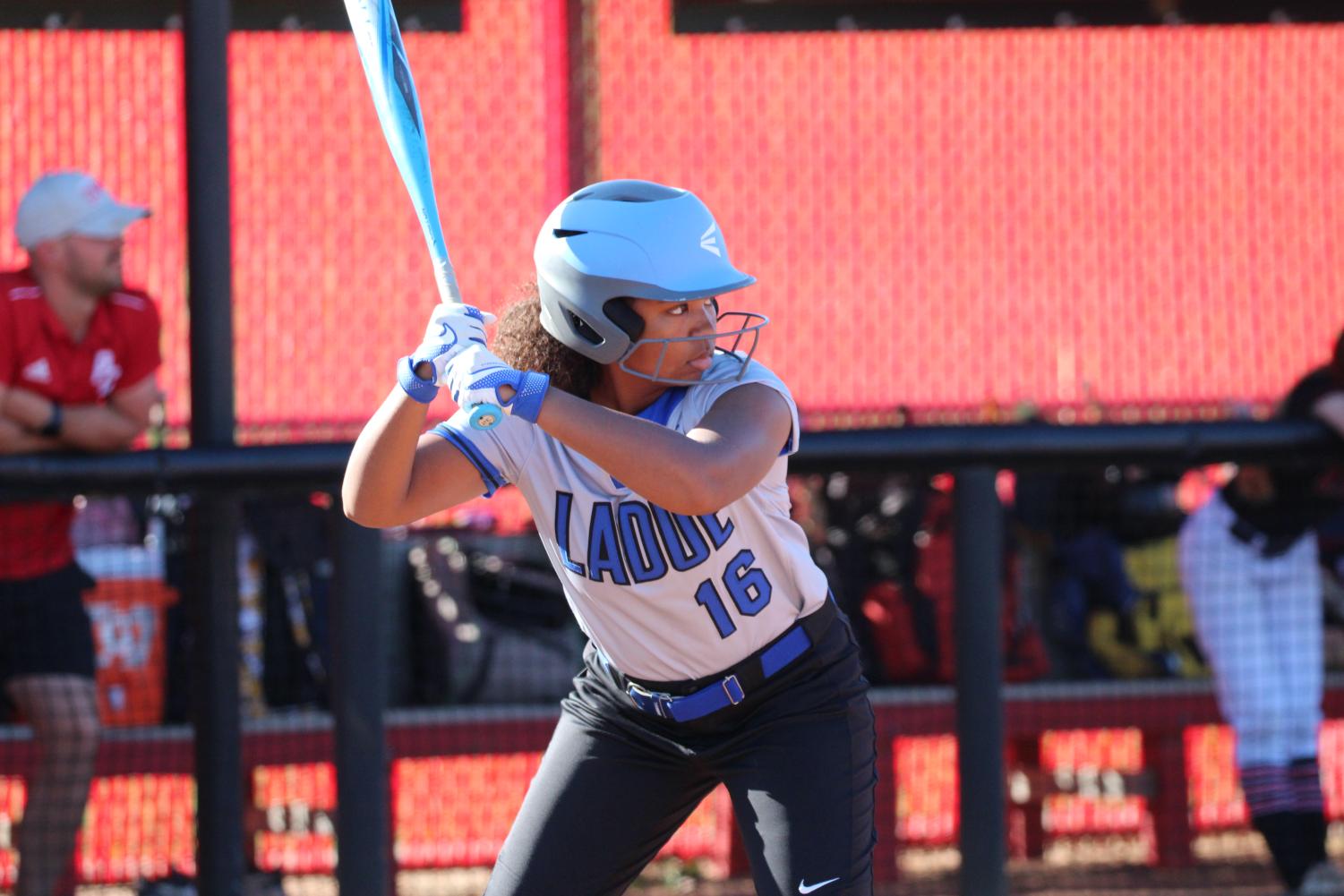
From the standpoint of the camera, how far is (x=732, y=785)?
8.55ft

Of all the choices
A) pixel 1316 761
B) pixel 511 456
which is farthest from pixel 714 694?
pixel 1316 761

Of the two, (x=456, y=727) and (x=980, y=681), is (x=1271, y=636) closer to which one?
(x=980, y=681)

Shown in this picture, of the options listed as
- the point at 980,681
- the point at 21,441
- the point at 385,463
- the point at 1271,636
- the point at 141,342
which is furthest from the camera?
the point at 1271,636

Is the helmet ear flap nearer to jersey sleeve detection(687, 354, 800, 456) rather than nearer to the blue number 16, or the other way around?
jersey sleeve detection(687, 354, 800, 456)

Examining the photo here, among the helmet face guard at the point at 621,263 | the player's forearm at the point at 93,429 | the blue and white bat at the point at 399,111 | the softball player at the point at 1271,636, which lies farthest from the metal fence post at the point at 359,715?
the softball player at the point at 1271,636

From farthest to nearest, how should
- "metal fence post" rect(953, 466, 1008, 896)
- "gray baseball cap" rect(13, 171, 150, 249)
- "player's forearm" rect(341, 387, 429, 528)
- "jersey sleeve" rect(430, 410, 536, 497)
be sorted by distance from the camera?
"gray baseball cap" rect(13, 171, 150, 249) → "metal fence post" rect(953, 466, 1008, 896) → "jersey sleeve" rect(430, 410, 536, 497) → "player's forearm" rect(341, 387, 429, 528)

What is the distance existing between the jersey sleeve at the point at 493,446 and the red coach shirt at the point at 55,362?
1442 mm

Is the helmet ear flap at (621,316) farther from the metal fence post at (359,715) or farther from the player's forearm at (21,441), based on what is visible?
the player's forearm at (21,441)

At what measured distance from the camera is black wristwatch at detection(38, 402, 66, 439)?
3553mm

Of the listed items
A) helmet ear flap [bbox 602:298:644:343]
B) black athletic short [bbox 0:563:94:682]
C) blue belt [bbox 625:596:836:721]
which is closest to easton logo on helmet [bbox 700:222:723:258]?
helmet ear flap [bbox 602:298:644:343]

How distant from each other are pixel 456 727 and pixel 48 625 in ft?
3.95

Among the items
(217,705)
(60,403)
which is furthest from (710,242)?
(60,403)

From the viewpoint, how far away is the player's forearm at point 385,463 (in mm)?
2396

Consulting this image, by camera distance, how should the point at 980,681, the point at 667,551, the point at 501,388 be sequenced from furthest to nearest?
1. the point at 980,681
2. the point at 667,551
3. the point at 501,388
